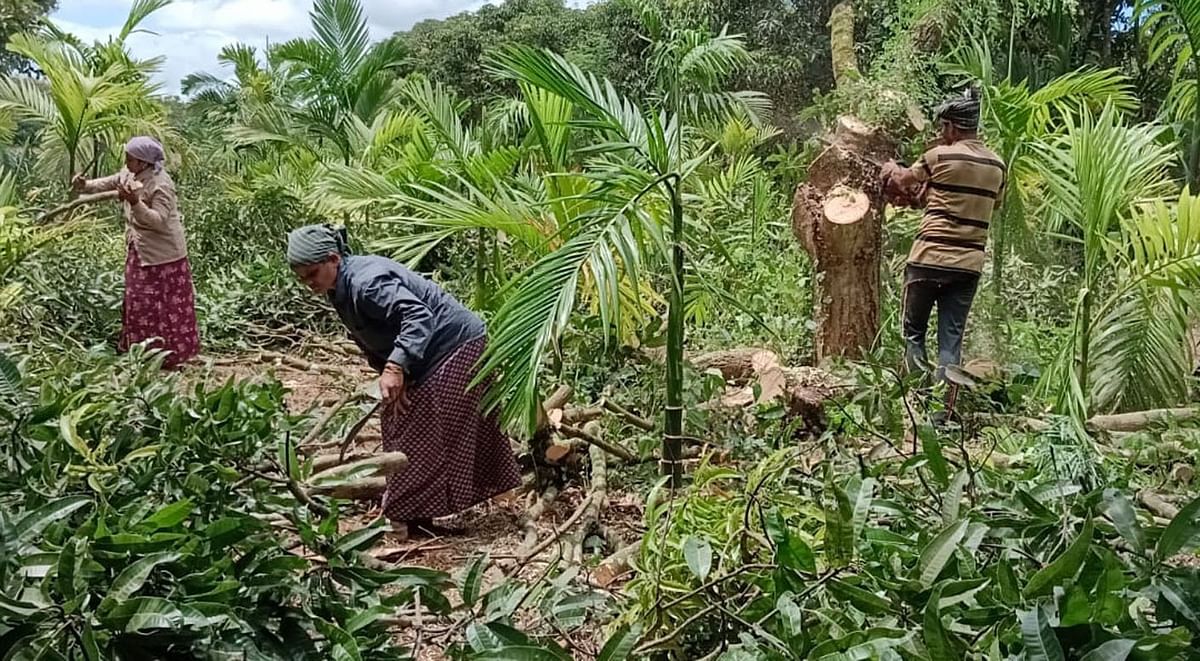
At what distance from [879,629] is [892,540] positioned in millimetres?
288

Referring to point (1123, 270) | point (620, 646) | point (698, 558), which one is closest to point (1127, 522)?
point (698, 558)

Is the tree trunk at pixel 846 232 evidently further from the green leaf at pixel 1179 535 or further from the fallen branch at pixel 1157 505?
the green leaf at pixel 1179 535

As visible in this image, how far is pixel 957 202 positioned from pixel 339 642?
128 inches

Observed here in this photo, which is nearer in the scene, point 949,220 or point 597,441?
point 597,441

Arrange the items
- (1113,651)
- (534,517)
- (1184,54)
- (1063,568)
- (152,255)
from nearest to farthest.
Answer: (1113,651)
(1063,568)
(534,517)
(152,255)
(1184,54)

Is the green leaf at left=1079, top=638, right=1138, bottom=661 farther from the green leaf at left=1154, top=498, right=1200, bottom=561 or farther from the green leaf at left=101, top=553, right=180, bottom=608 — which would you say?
the green leaf at left=101, top=553, right=180, bottom=608

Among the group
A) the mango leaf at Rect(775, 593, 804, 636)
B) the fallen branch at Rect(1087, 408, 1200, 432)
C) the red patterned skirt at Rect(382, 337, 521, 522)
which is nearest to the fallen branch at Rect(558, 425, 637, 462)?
the red patterned skirt at Rect(382, 337, 521, 522)

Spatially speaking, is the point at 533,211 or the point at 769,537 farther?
the point at 533,211

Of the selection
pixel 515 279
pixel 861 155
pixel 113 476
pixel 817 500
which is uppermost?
pixel 861 155

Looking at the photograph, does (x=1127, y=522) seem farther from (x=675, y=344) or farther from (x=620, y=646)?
(x=675, y=344)

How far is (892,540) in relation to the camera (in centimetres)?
141

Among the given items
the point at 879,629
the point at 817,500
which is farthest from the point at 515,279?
the point at 879,629

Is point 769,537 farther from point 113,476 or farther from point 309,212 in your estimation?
point 309,212

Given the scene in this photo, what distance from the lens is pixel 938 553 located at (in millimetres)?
1213
